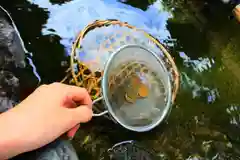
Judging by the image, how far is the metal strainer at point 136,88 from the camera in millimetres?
1090

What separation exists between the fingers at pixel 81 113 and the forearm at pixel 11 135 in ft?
0.44

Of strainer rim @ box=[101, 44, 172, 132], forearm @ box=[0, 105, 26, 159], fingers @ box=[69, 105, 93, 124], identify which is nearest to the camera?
forearm @ box=[0, 105, 26, 159]

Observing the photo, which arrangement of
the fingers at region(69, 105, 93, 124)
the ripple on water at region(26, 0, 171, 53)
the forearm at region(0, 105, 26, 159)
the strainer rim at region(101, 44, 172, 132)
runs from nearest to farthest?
1. the forearm at region(0, 105, 26, 159)
2. the fingers at region(69, 105, 93, 124)
3. the strainer rim at region(101, 44, 172, 132)
4. the ripple on water at region(26, 0, 171, 53)

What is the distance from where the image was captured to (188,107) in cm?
125

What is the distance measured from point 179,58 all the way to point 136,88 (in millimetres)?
244

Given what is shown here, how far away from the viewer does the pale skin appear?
0.82 metres

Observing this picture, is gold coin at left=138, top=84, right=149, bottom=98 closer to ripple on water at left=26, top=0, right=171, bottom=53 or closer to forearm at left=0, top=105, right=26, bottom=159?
ripple on water at left=26, top=0, right=171, bottom=53

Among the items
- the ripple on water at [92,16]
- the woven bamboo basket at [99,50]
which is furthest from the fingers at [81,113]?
the ripple on water at [92,16]

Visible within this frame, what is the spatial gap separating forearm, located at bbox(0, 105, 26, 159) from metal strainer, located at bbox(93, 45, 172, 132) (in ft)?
0.93

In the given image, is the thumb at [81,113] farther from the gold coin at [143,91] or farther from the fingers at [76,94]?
the gold coin at [143,91]

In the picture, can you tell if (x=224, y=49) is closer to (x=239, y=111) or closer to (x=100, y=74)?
(x=239, y=111)

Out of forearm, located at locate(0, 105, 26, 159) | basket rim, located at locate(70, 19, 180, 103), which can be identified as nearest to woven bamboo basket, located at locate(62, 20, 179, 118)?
basket rim, located at locate(70, 19, 180, 103)

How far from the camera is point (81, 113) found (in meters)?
0.95

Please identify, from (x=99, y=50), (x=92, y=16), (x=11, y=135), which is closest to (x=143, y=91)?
(x=99, y=50)
